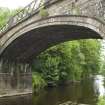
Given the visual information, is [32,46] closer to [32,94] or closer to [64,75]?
[32,94]

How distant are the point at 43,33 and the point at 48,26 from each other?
3.43 m

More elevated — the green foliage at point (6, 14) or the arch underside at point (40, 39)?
the green foliage at point (6, 14)

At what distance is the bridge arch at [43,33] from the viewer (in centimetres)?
2236

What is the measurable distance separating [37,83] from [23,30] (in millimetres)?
12966

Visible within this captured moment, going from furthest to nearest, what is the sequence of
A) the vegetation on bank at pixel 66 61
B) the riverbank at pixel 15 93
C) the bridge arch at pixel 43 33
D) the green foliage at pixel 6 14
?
1. the vegetation on bank at pixel 66 61
2. the green foliage at pixel 6 14
3. the riverbank at pixel 15 93
4. the bridge arch at pixel 43 33

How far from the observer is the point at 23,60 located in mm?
38719

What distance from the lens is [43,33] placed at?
29.8m

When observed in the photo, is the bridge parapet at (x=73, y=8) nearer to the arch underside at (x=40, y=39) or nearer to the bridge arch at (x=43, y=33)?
the bridge arch at (x=43, y=33)

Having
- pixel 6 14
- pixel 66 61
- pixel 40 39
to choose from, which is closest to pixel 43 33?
pixel 40 39

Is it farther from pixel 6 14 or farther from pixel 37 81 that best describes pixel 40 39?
pixel 6 14

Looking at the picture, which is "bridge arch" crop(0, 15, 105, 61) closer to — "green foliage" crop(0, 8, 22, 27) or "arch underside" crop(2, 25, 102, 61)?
"arch underside" crop(2, 25, 102, 61)

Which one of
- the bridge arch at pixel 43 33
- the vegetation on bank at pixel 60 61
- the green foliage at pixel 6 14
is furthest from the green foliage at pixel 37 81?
the green foliage at pixel 6 14

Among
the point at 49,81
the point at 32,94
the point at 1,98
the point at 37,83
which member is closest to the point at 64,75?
the point at 49,81

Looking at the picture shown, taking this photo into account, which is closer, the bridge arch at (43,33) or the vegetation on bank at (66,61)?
the bridge arch at (43,33)
